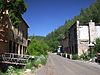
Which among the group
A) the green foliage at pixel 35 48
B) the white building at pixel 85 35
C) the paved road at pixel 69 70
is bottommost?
the paved road at pixel 69 70

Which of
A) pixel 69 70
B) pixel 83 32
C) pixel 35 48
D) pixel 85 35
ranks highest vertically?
pixel 83 32

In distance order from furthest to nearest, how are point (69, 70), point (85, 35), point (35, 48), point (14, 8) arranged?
point (85, 35)
point (35, 48)
point (69, 70)
point (14, 8)

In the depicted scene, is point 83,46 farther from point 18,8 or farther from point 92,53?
point 18,8

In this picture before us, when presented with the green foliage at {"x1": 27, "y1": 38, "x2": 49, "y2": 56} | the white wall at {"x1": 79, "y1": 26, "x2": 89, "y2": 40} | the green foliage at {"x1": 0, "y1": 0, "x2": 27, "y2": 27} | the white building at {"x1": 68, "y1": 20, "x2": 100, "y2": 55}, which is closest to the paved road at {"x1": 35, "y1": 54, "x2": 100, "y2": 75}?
the green foliage at {"x1": 27, "y1": 38, "x2": 49, "y2": 56}

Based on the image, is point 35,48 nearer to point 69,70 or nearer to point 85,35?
point 69,70

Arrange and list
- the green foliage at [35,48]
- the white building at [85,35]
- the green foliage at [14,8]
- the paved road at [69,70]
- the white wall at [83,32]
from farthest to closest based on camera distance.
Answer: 1. the white wall at [83,32]
2. the white building at [85,35]
3. the green foliage at [35,48]
4. the green foliage at [14,8]
5. the paved road at [69,70]

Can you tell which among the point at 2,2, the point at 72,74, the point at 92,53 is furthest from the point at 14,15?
the point at 92,53

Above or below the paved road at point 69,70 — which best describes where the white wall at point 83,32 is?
above

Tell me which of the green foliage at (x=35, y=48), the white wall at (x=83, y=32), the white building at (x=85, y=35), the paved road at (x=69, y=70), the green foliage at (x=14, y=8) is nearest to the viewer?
the paved road at (x=69, y=70)

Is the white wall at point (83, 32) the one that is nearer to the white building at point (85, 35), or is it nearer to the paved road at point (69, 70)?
the white building at point (85, 35)

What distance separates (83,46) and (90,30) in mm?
4178

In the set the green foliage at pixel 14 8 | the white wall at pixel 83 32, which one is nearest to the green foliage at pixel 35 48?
the green foliage at pixel 14 8

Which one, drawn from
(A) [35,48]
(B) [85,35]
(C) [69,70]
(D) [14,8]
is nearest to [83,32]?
(B) [85,35]

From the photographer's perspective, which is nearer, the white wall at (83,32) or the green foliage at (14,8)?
the green foliage at (14,8)
